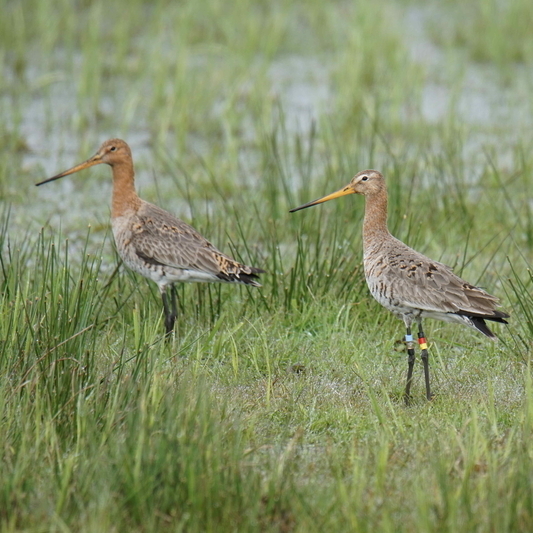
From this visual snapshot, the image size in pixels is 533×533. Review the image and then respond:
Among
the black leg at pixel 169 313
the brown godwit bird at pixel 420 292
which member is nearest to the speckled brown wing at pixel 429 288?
the brown godwit bird at pixel 420 292

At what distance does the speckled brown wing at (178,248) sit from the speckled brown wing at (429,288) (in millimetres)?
862

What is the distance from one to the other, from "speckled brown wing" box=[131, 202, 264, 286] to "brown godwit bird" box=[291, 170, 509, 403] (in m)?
Answer: 0.75

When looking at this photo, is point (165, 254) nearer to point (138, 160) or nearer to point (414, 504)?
point (414, 504)

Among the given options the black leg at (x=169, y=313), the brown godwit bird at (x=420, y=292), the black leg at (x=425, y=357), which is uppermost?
the brown godwit bird at (x=420, y=292)

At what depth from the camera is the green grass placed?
365 centimetres

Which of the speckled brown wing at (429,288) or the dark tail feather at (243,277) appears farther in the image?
the dark tail feather at (243,277)

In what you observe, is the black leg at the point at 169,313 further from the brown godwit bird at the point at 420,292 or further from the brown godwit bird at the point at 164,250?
the brown godwit bird at the point at 420,292

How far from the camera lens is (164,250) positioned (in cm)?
593

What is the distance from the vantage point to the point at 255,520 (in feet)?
11.8

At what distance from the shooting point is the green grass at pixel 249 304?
3648mm

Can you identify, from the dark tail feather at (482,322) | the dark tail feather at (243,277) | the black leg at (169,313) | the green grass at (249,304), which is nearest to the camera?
the green grass at (249,304)

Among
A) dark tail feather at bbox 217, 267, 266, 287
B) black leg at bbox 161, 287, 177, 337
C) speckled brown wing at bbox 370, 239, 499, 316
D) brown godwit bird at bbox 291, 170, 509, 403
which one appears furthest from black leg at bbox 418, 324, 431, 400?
black leg at bbox 161, 287, 177, 337

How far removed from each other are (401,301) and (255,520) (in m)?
1.78

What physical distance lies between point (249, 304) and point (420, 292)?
1.35 m
